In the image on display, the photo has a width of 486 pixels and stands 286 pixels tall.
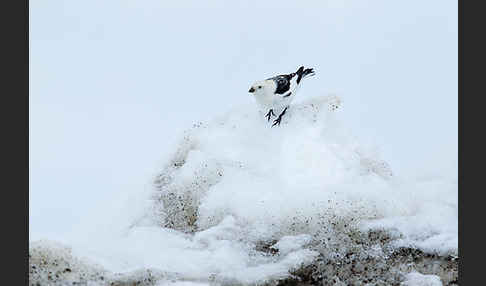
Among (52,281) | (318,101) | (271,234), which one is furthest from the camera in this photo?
(318,101)

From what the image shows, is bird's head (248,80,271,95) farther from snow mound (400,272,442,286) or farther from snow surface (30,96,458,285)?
snow mound (400,272,442,286)

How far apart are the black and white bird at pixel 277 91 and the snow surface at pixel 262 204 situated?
0.83ft

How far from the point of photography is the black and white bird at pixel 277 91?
8.52 meters

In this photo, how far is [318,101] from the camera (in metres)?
9.17

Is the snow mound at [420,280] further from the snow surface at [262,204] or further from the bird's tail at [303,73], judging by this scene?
the bird's tail at [303,73]

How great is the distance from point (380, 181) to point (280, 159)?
125cm

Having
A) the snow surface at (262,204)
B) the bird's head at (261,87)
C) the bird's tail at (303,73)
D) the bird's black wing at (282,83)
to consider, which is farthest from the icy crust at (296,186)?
the bird's head at (261,87)

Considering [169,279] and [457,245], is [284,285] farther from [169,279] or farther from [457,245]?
[457,245]

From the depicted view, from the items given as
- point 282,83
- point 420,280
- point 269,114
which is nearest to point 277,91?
point 282,83

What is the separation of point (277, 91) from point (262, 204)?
1.60 m

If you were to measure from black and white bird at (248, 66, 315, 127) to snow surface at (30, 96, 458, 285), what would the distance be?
253 mm

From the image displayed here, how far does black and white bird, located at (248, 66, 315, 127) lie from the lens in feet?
28.0

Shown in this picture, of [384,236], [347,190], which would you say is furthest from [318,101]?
[384,236]

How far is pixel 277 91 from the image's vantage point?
8.59 metres
